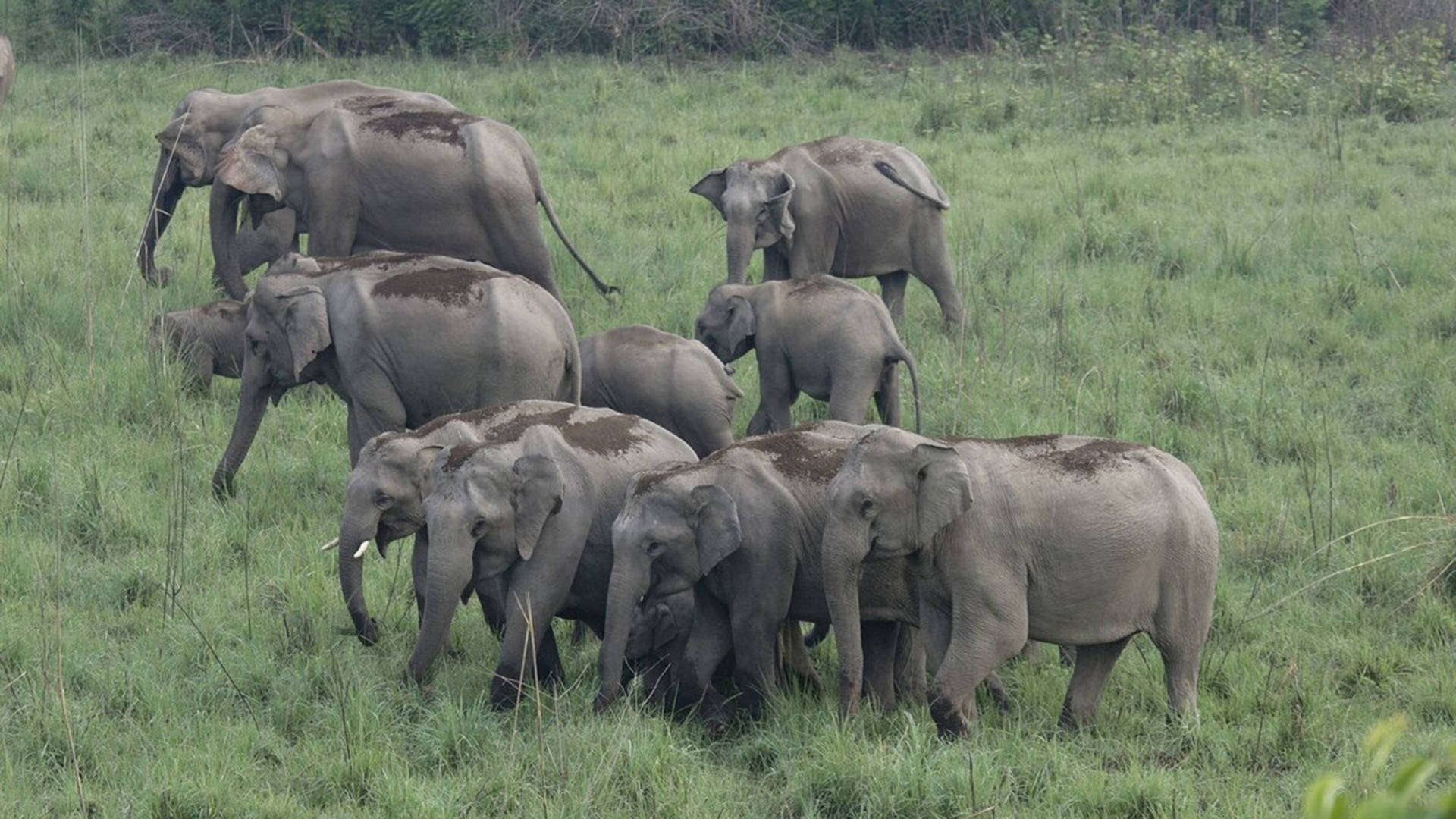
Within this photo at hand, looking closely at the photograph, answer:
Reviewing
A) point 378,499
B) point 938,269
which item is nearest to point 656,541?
point 378,499

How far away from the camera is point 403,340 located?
715 cm

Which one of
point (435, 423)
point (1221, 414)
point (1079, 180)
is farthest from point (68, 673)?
point (1079, 180)

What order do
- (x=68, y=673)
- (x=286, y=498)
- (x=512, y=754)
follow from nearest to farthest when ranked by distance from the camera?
(x=512, y=754) → (x=68, y=673) → (x=286, y=498)

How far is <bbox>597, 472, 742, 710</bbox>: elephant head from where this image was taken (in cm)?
538

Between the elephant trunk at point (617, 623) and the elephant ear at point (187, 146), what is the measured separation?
546 centimetres

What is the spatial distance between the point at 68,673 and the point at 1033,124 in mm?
9855

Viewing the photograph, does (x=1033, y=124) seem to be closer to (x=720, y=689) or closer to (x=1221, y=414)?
(x=1221, y=414)

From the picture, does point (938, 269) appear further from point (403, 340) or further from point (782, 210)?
point (403, 340)

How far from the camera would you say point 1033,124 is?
14031 millimetres

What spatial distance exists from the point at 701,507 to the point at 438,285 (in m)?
2.22

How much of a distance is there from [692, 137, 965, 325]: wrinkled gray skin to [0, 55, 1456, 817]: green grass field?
1.29ft

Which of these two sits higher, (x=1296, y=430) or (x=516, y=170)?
(x=516, y=170)

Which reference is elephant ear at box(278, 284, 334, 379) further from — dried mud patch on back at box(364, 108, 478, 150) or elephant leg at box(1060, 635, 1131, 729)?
elephant leg at box(1060, 635, 1131, 729)

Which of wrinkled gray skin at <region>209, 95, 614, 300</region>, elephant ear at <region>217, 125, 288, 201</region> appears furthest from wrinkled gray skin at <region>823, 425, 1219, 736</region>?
elephant ear at <region>217, 125, 288, 201</region>
